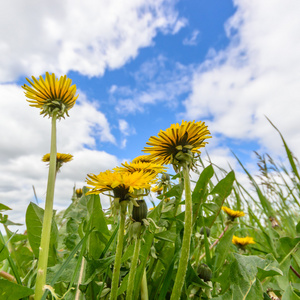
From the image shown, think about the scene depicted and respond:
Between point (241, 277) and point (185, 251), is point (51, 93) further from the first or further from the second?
point (241, 277)

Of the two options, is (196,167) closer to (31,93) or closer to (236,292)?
(236,292)

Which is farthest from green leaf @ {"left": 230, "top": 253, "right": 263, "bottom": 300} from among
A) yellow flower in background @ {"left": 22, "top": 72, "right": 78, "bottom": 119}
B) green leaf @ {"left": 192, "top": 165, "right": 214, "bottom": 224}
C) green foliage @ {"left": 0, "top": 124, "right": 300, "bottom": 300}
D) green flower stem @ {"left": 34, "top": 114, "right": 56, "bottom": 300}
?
yellow flower in background @ {"left": 22, "top": 72, "right": 78, "bottom": 119}

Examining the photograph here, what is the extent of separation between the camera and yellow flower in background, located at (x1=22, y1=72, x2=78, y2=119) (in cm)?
135

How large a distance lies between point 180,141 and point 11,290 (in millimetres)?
829

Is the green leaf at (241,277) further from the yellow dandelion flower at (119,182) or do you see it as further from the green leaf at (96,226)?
the green leaf at (96,226)

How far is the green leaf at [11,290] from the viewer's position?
3.13 feet

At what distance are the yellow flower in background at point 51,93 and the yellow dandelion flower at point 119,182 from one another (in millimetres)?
541

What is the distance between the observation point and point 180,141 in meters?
1.02

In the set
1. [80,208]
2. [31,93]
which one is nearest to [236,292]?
[80,208]

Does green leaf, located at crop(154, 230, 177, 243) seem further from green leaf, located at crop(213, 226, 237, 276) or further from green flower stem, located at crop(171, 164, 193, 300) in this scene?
green flower stem, located at crop(171, 164, 193, 300)

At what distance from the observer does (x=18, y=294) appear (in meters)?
0.98

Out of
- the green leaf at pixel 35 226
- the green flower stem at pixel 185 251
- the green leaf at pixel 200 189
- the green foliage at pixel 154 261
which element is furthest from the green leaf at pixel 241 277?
the green leaf at pixel 35 226

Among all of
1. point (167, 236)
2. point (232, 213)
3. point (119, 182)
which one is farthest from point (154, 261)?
point (232, 213)

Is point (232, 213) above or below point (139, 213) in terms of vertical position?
above
